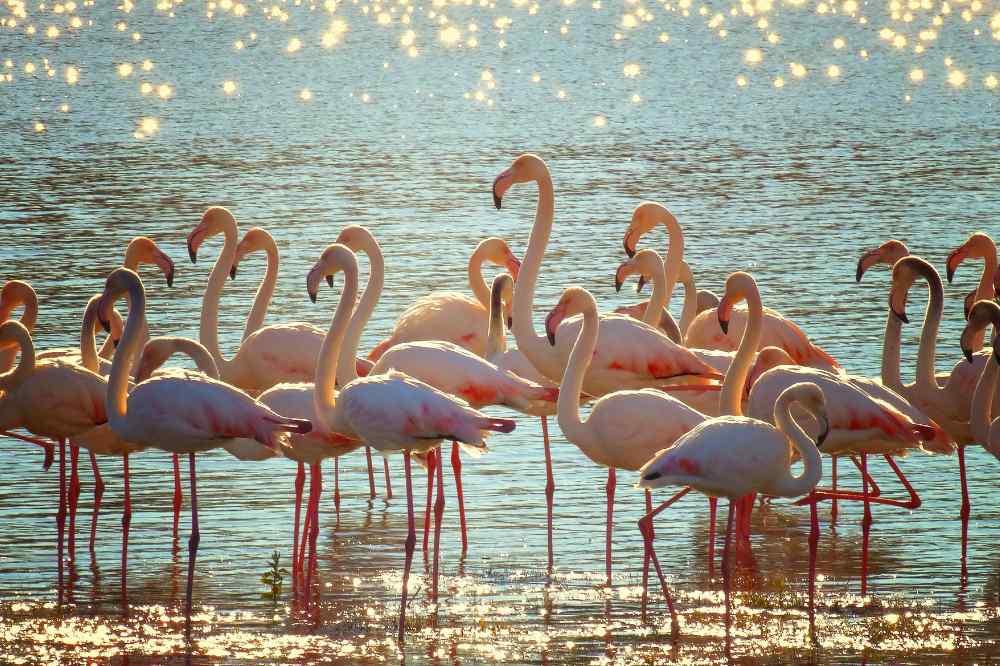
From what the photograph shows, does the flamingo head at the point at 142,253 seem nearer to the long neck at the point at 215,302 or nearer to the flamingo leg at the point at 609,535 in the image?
the long neck at the point at 215,302

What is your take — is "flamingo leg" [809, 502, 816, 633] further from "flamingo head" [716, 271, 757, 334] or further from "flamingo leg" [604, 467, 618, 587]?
"flamingo head" [716, 271, 757, 334]

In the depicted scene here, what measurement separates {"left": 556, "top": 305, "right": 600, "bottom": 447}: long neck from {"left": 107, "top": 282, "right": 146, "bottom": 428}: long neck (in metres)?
2.05

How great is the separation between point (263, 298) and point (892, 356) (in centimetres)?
389

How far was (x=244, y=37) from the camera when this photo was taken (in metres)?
41.8

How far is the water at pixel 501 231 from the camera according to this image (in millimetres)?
7398

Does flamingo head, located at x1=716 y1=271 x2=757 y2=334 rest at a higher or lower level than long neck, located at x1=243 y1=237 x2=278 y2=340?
higher

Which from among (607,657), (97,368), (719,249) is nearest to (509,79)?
(719,249)

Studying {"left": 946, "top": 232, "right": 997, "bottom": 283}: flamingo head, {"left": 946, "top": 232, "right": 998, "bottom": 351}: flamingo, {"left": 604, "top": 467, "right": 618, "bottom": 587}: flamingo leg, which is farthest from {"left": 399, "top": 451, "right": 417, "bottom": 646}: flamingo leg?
{"left": 946, "top": 232, "right": 997, "bottom": 283}: flamingo head

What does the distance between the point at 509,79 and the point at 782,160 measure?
40.9 ft

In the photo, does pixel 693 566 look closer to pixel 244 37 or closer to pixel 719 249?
pixel 719 249

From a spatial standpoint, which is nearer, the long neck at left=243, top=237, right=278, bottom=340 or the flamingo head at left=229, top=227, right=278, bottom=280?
the long neck at left=243, top=237, right=278, bottom=340

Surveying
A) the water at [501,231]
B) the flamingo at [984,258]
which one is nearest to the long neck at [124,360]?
the water at [501,231]

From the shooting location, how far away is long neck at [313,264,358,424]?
26.8 ft

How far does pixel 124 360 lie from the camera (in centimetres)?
810
